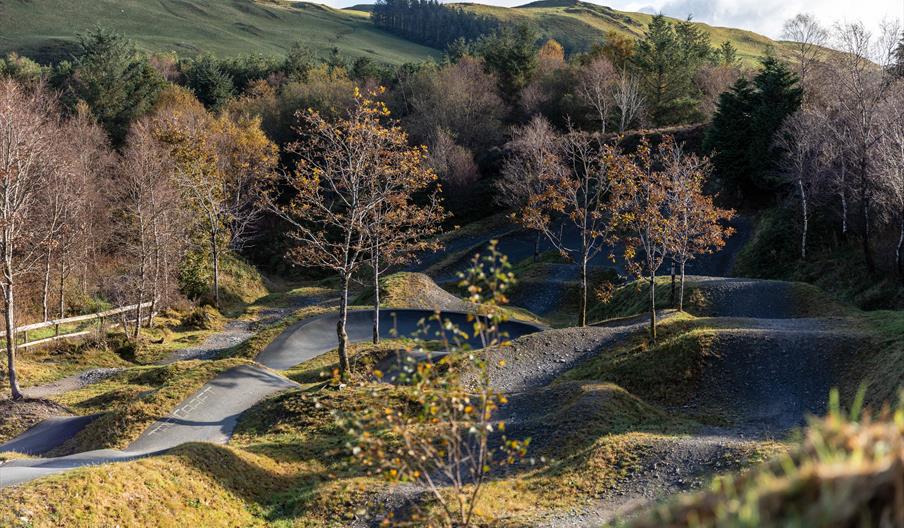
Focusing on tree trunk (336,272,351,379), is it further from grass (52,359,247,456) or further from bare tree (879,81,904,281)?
bare tree (879,81,904,281)

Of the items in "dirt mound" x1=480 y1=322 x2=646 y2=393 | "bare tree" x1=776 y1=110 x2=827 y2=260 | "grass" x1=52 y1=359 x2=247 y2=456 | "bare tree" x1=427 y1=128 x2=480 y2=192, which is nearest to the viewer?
"grass" x1=52 y1=359 x2=247 y2=456

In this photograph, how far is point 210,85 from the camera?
273ft

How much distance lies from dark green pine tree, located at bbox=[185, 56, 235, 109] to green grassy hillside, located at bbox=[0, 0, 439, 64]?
42451 mm

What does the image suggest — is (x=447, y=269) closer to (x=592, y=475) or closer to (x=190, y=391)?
(x=190, y=391)

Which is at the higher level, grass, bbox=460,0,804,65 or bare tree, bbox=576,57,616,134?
grass, bbox=460,0,804,65

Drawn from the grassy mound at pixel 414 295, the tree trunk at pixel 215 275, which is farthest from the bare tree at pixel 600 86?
the tree trunk at pixel 215 275

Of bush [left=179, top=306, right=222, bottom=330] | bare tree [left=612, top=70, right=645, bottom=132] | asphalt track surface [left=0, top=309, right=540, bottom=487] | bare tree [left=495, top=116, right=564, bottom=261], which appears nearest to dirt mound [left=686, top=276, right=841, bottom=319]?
asphalt track surface [left=0, top=309, right=540, bottom=487]

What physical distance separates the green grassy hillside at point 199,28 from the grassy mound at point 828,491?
129581mm

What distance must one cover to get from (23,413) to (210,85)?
223 ft

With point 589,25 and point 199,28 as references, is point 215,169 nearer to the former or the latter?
point 199,28

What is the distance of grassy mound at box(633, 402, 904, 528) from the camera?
101 inches

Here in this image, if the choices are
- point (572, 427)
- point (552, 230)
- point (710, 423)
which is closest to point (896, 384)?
point (710, 423)

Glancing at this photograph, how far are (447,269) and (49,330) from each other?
90.8 ft

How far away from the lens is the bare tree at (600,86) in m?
65.4
